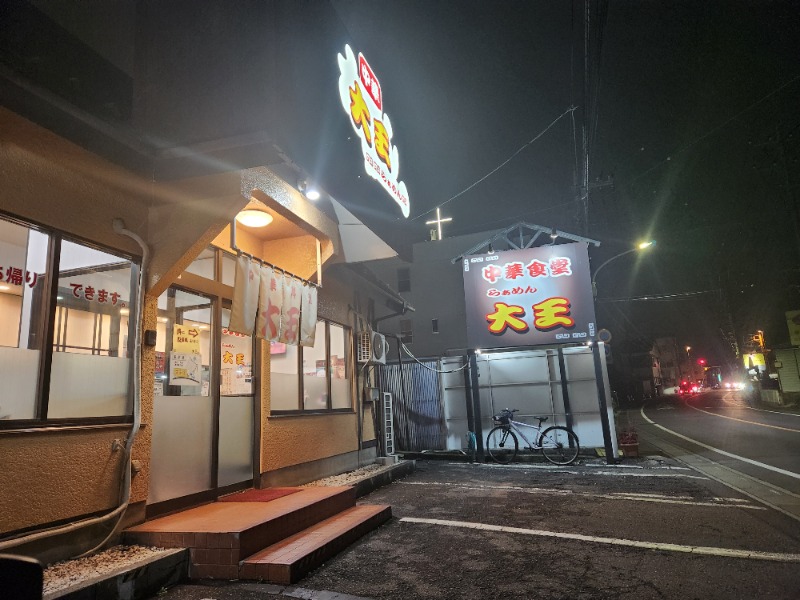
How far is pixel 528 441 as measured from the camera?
13.4 meters

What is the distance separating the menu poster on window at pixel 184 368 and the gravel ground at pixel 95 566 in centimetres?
220

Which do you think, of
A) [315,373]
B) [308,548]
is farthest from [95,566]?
[315,373]

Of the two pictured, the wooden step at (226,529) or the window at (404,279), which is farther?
the window at (404,279)

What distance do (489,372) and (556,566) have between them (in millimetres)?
9728

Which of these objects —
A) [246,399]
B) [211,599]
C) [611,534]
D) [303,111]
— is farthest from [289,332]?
[611,534]

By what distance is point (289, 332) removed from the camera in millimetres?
7840

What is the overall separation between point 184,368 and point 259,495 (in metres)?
2.22

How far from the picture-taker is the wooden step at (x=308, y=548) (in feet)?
15.6

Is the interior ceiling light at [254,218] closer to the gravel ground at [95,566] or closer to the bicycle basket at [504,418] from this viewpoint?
the gravel ground at [95,566]

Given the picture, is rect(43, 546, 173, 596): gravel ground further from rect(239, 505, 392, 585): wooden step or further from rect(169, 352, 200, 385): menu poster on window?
rect(169, 352, 200, 385): menu poster on window

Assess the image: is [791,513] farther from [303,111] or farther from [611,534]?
[303,111]

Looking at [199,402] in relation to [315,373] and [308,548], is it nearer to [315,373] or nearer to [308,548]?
[308,548]

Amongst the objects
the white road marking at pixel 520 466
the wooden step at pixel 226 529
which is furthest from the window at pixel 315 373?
the white road marking at pixel 520 466

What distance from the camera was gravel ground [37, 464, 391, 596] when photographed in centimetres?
404
